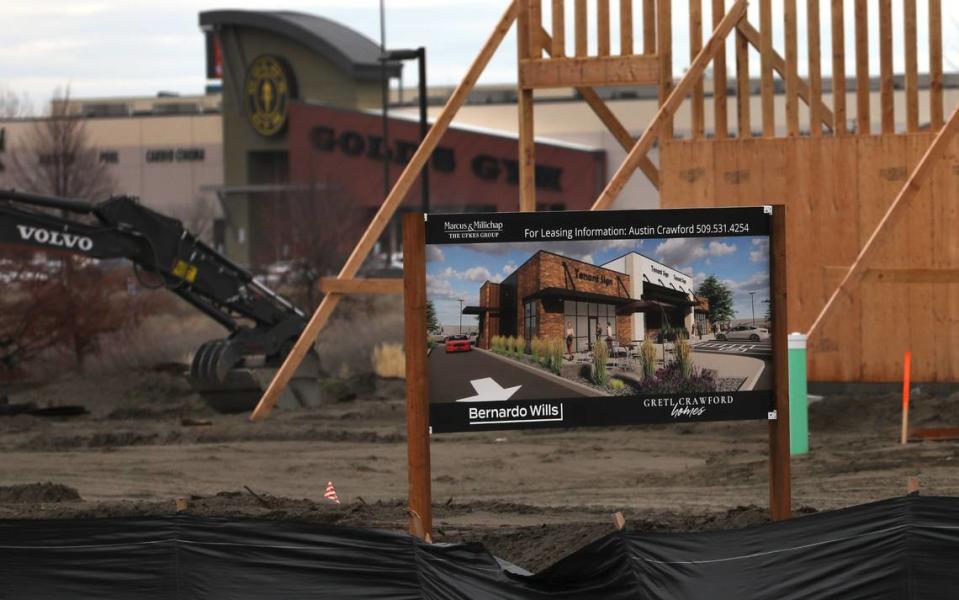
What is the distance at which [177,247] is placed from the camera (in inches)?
895

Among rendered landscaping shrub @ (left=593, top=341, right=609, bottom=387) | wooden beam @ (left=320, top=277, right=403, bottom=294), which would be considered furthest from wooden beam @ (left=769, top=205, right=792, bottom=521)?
wooden beam @ (left=320, top=277, right=403, bottom=294)

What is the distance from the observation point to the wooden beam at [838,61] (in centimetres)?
2006

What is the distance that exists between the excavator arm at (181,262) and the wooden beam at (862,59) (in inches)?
338

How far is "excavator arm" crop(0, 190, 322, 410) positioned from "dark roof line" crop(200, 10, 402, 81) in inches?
1976

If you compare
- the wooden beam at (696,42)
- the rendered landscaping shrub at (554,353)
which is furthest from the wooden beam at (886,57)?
the rendered landscaping shrub at (554,353)

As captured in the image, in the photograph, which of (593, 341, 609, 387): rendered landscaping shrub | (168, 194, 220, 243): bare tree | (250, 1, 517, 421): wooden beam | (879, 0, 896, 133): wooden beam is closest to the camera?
(593, 341, 609, 387): rendered landscaping shrub

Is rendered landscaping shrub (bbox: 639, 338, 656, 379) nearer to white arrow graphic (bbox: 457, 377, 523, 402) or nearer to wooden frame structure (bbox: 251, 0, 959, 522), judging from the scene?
white arrow graphic (bbox: 457, 377, 523, 402)

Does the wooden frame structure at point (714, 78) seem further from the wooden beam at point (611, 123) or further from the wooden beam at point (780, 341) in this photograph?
the wooden beam at point (780, 341)

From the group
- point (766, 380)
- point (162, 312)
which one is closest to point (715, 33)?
point (766, 380)

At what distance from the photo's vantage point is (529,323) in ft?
31.6

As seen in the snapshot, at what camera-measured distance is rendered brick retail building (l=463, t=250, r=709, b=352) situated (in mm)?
9625

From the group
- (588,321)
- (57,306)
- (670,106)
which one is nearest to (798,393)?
(670,106)

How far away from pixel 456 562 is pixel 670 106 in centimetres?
1246

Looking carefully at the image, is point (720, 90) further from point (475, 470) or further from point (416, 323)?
point (416, 323)
